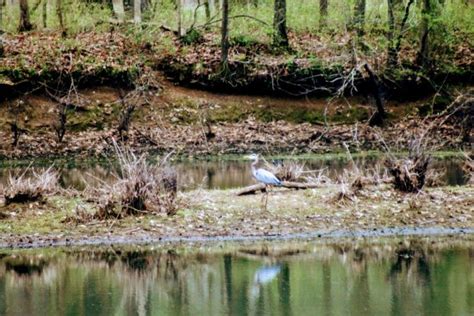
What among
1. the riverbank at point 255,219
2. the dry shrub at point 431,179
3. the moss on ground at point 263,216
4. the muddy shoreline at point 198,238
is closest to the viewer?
the muddy shoreline at point 198,238

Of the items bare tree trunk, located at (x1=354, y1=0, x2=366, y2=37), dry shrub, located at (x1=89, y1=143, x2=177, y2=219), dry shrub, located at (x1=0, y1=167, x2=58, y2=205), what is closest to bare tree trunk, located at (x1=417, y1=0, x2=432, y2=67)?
bare tree trunk, located at (x1=354, y1=0, x2=366, y2=37)

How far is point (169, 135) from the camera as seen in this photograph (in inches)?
1084

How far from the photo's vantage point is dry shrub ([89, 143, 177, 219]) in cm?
1435

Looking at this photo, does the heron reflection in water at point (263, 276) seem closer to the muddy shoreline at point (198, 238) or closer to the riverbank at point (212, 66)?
the muddy shoreline at point (198, 238)

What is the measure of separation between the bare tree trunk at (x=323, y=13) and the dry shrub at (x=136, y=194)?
2082 centimetres

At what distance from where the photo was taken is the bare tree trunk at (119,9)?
3333 centimetres

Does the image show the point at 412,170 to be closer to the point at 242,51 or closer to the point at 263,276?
the point at 263,276

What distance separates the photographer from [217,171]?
72.9 ft

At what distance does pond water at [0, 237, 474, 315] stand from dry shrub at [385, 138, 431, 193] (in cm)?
218

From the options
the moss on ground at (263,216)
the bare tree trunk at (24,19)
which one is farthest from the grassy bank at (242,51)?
the moss on ground at (263,216)

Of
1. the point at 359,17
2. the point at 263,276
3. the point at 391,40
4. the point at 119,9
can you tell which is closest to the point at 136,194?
the point at 263,276

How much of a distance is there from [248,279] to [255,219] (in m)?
3.66

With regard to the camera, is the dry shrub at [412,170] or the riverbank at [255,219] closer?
the riverbank at [255,219]

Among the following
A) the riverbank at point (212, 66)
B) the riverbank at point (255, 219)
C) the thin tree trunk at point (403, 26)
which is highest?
the thin tree trunk at point (403, 26)
